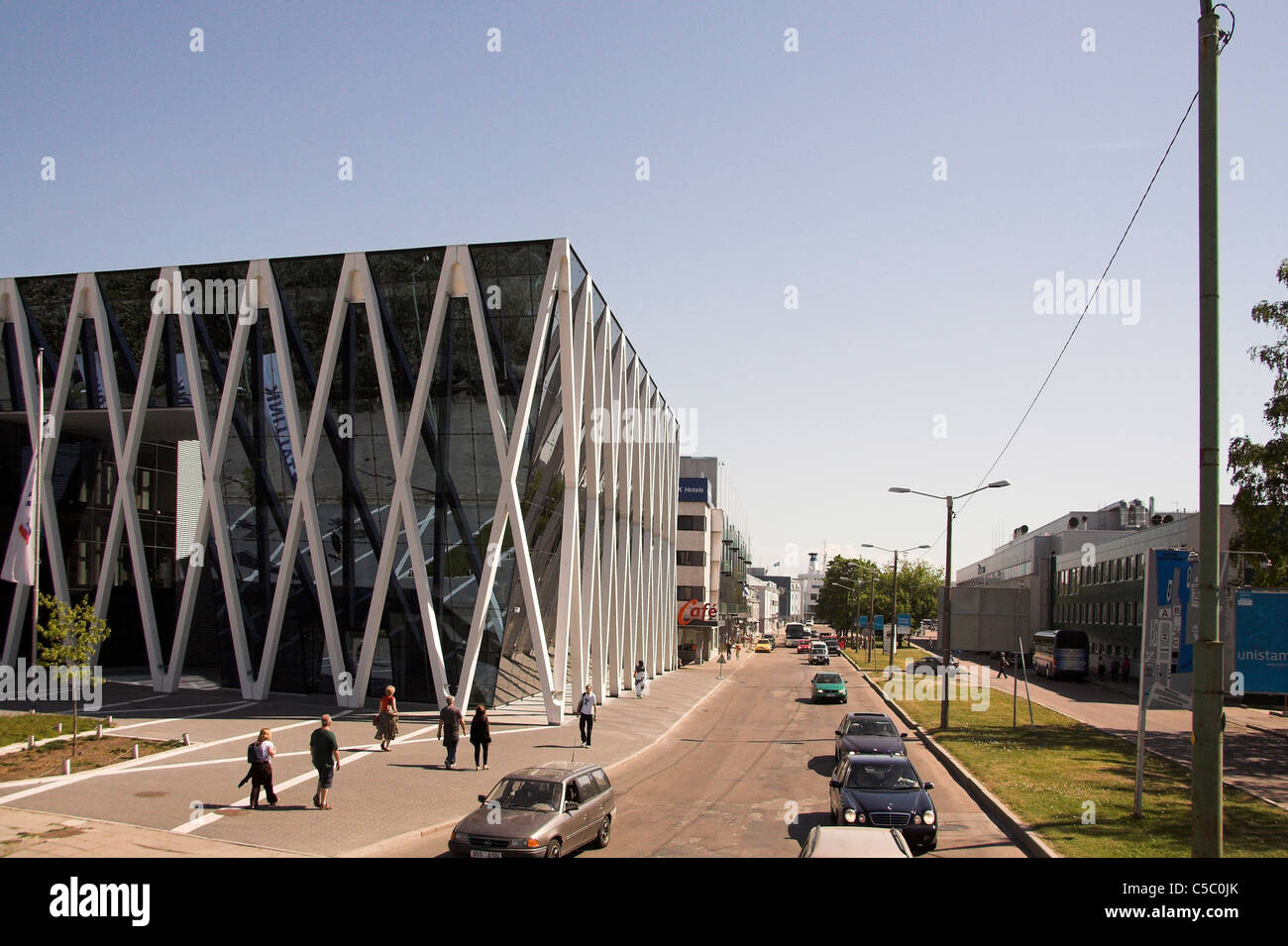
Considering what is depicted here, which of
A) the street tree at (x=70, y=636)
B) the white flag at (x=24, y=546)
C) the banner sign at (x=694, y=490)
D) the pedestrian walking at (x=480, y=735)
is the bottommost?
the pedestrian walking at (x=480, y=735)

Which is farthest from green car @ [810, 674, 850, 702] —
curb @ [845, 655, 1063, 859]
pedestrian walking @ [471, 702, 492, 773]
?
pedestrian walking @ [471, 702, 492, 773]

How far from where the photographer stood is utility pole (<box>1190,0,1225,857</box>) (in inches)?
355

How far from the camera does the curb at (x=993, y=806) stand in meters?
14.5

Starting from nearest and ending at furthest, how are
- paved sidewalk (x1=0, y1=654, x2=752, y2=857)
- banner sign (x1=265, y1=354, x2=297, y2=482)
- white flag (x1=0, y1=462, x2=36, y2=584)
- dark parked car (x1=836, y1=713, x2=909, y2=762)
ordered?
paved sidewalk (x1=0, y1=654, x2=752, y2=857), dark parked car (x1=836, y1=713, x2=909, y2=762), white flag (x1=0, y1=462, x2=36, y2=584), banner sign (x1=265, y1=354, x2=297, y2=482)

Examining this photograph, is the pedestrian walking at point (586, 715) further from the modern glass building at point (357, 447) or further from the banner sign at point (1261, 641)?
the banner sign at point (1261, 641)

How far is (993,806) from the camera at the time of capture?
1817 centimetres

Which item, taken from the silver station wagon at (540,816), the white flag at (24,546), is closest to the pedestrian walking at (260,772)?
the silver station wagon at (540,816)

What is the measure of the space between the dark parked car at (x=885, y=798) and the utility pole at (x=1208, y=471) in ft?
18.9

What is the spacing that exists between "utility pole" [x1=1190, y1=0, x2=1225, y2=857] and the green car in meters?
33.4

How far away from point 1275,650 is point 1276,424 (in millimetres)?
7909

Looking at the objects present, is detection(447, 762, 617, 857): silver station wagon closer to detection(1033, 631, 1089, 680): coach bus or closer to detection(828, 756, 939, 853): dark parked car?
detection(828, 756, 939, 853): dark parked car
